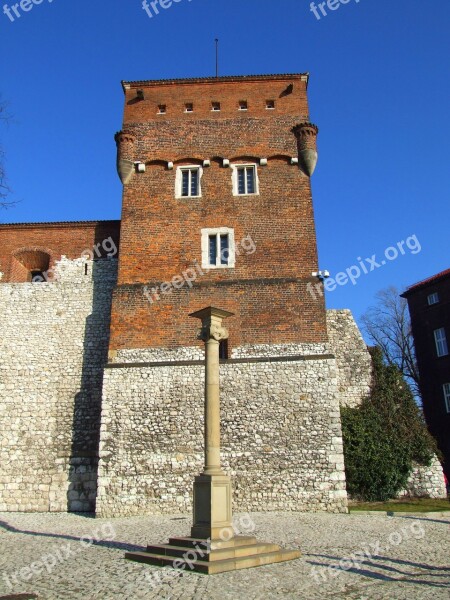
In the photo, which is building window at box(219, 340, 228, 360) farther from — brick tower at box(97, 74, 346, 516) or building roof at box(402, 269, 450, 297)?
building roof at box(402, 269, 450, 297)

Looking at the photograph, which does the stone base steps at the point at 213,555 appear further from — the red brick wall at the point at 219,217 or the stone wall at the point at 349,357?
the stone wall at the point at 349,357

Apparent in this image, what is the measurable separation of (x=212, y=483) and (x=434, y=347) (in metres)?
25.5

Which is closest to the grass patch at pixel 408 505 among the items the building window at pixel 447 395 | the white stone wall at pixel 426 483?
the white stone wall at pixel 426 483

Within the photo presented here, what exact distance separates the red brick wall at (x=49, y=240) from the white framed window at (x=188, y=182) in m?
3.15

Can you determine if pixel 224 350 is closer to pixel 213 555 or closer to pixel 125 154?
pixel 125 154

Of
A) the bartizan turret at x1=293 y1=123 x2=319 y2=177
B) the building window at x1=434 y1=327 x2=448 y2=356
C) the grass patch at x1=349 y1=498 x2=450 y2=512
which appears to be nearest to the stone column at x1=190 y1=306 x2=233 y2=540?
the grass patch at x1=349 y1=498 x2=450 y2=512

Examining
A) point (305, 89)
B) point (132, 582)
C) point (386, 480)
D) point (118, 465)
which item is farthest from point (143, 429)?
point (305, 89)

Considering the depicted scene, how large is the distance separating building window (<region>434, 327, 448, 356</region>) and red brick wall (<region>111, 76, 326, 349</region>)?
1597 cm

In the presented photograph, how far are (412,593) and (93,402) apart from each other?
527 inches

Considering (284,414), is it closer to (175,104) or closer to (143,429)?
(143,429)

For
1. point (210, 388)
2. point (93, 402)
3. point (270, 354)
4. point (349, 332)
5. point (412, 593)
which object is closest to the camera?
point (412, 593)

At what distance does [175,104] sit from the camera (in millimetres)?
20641

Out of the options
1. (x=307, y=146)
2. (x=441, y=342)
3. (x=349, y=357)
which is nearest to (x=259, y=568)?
(x=349, y=357)

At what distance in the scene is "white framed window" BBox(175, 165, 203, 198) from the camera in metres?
19.3
